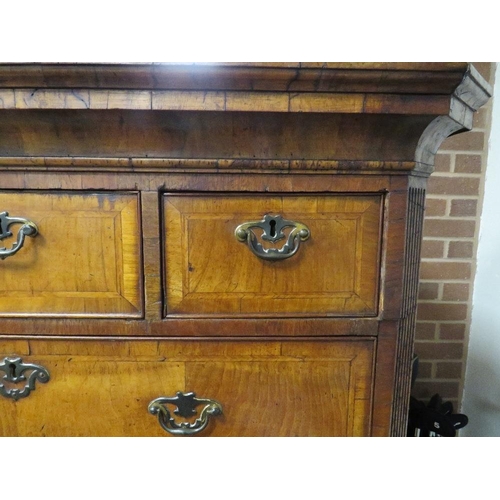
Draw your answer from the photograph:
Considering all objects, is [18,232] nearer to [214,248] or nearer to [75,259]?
[75,259]

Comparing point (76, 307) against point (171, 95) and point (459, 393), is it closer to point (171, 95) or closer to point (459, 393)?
point (171, 95)

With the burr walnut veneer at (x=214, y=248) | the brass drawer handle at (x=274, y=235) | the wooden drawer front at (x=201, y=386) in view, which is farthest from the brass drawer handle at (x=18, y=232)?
the brass drawer handle at (x=274, y=235)

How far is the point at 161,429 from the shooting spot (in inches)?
24.0

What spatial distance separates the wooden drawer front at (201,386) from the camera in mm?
592

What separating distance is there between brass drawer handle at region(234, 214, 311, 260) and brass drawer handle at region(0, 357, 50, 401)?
36 centimetres

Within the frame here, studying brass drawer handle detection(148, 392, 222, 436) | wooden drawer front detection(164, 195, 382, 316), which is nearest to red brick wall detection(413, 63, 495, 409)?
wooden drawer front detection(164, 195, 382, 316)

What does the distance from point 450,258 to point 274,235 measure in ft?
2.86

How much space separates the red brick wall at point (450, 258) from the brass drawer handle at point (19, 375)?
106 centimetres

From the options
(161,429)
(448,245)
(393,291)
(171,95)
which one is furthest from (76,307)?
(448,245)

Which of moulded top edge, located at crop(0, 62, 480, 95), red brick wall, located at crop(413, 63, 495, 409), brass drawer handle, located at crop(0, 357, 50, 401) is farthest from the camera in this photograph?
red brick wall, located at crop(413, 63, 495, 409)

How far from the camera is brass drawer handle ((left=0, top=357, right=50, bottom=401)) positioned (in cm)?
58

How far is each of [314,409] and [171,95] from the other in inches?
19.3

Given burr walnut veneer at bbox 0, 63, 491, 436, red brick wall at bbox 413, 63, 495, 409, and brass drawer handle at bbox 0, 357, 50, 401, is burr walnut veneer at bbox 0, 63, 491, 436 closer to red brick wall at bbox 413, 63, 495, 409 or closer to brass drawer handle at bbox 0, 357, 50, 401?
brass drawer handle at bbox 0, 357, 50, 401

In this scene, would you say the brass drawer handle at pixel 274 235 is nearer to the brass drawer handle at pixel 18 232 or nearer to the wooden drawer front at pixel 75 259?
the wooden drawer front at pixel 75 259
